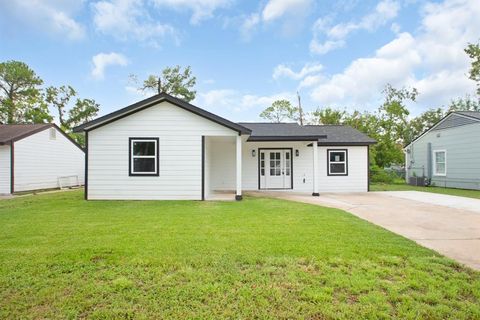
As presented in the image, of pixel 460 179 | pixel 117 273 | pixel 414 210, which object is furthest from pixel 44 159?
pixel 460 179

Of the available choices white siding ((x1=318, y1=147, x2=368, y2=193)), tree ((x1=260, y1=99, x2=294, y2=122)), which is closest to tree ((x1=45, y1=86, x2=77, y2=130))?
tree ((x1=260, y1=99, x2=294, y2=122))

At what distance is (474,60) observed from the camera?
23641 mm

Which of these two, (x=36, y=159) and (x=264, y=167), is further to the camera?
(x=36, y=159)

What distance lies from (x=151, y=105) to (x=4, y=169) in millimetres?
9219

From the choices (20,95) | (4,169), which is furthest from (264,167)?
(20,95)

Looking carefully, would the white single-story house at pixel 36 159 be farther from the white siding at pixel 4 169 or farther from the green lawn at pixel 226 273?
the green lawn at pixel 226 273

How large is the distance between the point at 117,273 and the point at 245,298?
169 cm

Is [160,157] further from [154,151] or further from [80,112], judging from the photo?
[80,112]

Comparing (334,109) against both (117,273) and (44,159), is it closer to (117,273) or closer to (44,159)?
(44,159)

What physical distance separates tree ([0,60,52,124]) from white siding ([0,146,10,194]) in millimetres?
16675

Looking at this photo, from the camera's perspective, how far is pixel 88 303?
2.67 metres

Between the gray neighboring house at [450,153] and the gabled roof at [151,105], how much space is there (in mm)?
13226

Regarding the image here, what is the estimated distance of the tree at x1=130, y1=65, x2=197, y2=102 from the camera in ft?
101

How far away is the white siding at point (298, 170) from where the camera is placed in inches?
548
